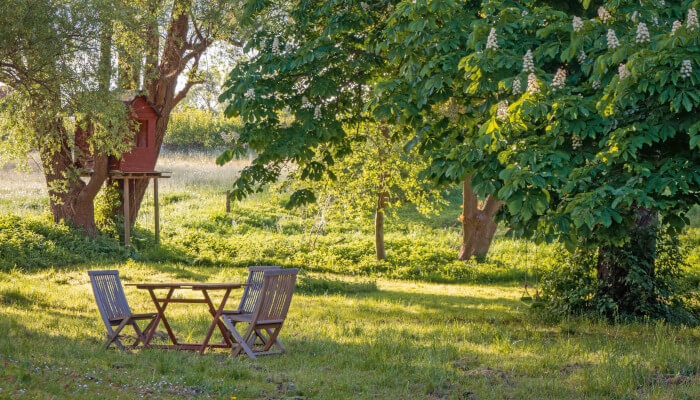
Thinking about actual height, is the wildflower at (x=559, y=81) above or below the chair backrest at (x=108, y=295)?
above

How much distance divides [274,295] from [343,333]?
1.86m

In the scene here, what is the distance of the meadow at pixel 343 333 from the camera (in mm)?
5598

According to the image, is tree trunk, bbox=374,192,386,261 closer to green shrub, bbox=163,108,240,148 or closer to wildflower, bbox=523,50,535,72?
wildflower, bbox=523,50,535,72

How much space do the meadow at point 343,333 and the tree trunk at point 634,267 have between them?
641 millimetres

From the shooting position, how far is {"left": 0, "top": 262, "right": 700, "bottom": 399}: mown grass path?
214 inches

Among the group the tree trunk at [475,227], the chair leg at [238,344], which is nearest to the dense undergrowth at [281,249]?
the tree trunk at [475,227]

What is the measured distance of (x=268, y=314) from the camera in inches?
280

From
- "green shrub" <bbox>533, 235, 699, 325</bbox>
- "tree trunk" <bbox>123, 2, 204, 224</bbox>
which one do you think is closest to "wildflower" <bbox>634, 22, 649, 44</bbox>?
"green shrub" <bbox>533, 235, 699, 325</bbox>

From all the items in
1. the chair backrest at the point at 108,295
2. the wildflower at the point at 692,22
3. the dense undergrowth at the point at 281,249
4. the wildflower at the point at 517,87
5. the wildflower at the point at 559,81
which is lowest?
the dense undergrowth at the point at 281,249

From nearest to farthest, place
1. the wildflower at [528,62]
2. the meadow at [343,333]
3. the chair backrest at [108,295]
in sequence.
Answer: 1. the meadow at [343,333]
2. the wildflower at [528,62]
3. the chair backrest at [108,295]

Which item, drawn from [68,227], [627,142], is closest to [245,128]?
[627,142]

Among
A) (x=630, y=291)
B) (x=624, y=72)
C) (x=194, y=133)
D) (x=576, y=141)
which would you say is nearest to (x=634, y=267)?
(x=630, y=291)

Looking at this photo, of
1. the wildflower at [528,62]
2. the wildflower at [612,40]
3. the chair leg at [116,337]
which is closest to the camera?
the wildflower at [612,40]

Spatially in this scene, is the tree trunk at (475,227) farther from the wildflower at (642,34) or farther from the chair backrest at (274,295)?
the wildflower at (642,34)
